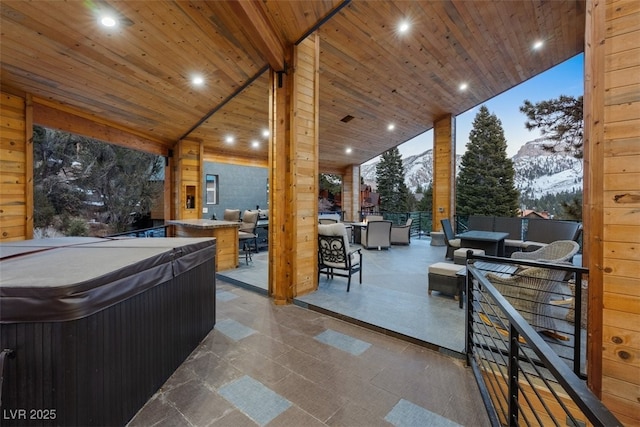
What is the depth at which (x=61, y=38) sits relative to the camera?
2.97m

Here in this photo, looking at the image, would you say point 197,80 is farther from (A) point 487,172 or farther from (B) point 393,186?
(B) point 393,186

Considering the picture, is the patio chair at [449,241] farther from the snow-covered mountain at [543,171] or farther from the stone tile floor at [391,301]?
the snow-covered mountain at [543,171]

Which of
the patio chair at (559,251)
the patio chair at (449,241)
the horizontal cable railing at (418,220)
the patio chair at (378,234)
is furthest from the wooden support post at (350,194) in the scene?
the patio chair at (559,251)

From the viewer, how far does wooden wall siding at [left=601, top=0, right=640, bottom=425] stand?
66.2 inches

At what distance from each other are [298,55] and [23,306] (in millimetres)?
3796

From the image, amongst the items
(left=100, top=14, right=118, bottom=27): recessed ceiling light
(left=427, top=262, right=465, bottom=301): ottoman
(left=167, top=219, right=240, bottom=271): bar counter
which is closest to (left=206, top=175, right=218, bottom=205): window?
(left=167, top=219, right=240, bottom=271): bar counter

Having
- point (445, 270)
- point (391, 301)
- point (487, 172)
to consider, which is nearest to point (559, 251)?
point (445, 270)

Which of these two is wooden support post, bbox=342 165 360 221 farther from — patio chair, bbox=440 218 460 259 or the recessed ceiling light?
the recessed ceiling light

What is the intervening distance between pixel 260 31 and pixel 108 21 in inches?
62.5

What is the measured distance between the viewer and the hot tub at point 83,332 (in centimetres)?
125

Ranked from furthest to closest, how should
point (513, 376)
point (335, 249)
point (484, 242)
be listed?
point (484, 242) < point (335, 249) < point (513, 376)

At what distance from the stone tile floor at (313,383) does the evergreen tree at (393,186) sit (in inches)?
697

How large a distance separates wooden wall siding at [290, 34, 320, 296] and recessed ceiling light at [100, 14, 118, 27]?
6.61 feet

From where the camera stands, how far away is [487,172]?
579 inches
